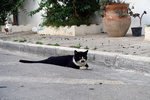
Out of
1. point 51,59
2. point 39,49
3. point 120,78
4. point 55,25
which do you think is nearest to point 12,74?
point 51,59

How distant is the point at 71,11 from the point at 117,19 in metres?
2.89

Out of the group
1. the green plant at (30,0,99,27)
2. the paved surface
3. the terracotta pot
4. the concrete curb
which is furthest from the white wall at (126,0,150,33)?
the concrete curb

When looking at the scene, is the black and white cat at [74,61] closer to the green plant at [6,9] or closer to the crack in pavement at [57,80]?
the crack in pavement at [57,80]

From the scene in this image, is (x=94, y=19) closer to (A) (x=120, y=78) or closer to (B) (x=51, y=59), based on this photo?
(B) (x=51, y=59)

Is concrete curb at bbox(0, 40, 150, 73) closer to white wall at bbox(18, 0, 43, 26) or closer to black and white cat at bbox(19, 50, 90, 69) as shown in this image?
black and white cat at bbox(19, 50, 90, 69)

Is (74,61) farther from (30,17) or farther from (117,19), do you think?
(30,17)

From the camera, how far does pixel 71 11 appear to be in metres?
9.77

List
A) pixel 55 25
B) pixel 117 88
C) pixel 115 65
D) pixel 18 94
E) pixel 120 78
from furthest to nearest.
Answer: pixel 55 25 → pixel 115 65 → pixel 120 78 → pixel 117 88 → pixel 18 94

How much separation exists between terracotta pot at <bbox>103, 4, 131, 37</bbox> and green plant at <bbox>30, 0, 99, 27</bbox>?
6.46 ft

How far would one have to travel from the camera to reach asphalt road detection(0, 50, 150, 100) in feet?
8.57

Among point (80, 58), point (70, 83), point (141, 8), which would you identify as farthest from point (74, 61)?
point (141, 8)

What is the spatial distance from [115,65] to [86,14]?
6.01 metres

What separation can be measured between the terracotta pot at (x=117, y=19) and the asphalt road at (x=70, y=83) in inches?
132

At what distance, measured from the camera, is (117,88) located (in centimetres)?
289
